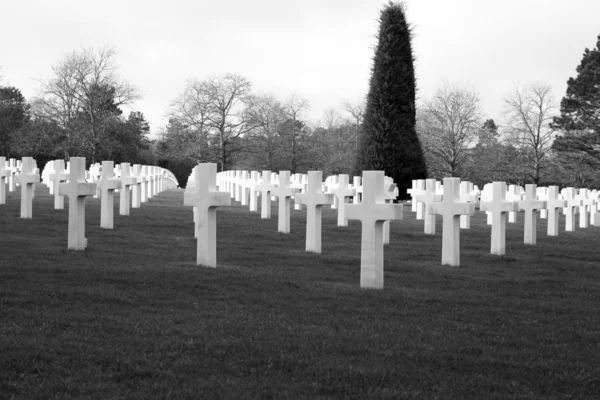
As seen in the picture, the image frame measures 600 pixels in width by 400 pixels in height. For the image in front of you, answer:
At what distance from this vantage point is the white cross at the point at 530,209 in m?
16.9

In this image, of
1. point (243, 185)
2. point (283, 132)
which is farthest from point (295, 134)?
point (243, 185)

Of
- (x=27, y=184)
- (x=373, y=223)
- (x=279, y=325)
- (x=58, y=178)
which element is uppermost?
(x=58, y=178)

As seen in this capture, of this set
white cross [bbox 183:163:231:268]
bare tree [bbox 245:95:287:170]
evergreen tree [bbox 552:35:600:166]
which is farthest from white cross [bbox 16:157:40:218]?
bare tree [bbox 245:95:287:170]

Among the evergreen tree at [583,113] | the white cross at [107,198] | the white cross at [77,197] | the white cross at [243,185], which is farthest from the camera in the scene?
the evergreen tree at [583,113]

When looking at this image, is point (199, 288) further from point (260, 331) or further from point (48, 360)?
point (48, 360)

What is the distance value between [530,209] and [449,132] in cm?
4170

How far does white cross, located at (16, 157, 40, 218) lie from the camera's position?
52.5 ft

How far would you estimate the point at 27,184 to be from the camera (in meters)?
16.5

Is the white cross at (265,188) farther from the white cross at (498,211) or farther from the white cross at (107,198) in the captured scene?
the white cross at (498,211)

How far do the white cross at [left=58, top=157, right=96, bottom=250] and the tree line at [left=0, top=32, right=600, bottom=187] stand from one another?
120 feet

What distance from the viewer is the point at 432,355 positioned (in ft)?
20.9

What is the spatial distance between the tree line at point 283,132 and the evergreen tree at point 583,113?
2.2 inches

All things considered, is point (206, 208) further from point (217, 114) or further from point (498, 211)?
point (217, 114)

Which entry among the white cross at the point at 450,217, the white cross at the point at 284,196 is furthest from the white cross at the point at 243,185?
the white cross at the point at 450,217
